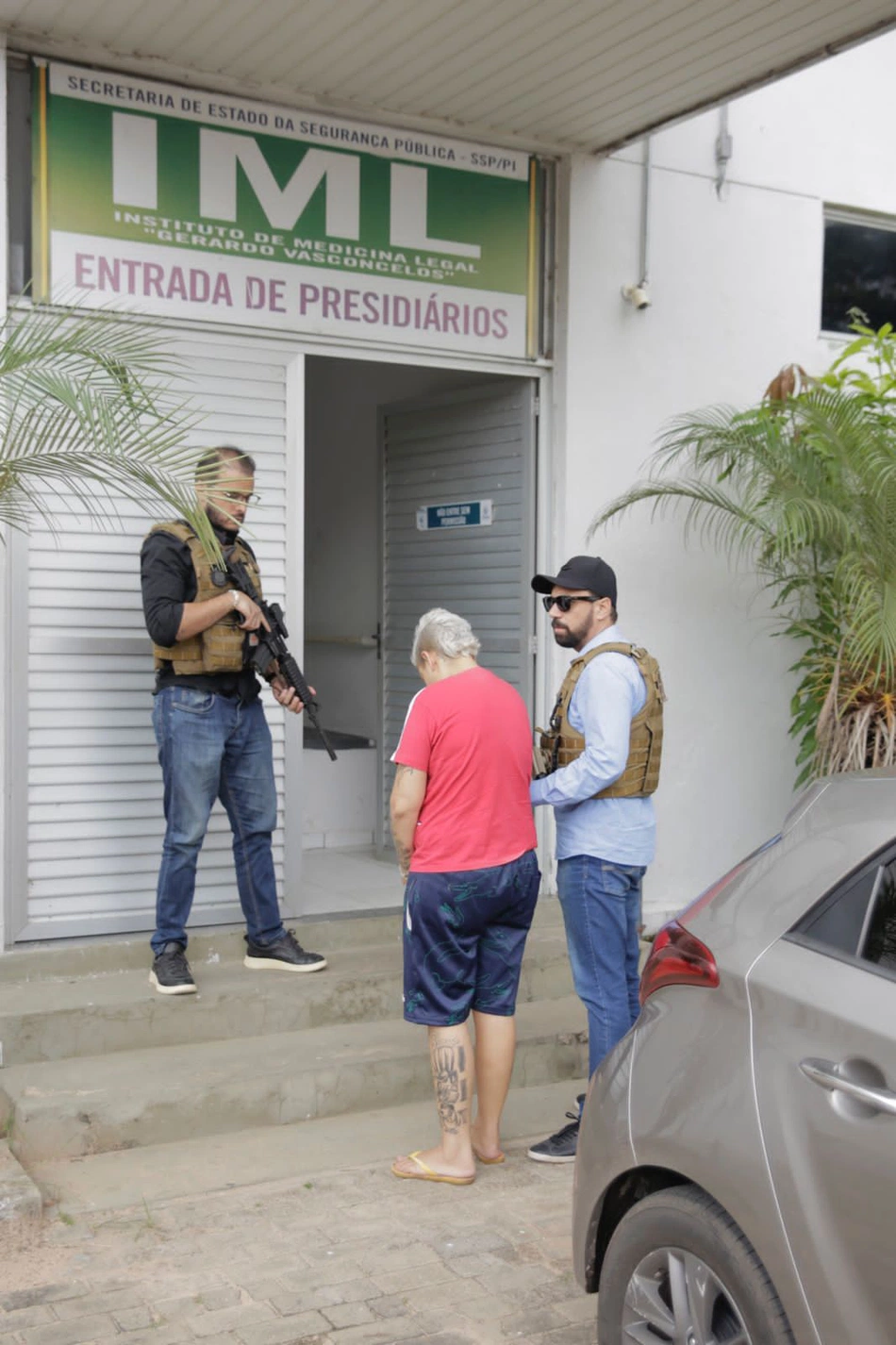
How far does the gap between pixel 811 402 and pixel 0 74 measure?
3.72m

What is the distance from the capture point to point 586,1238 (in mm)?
3281

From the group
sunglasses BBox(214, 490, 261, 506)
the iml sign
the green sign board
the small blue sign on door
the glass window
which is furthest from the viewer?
the glass window

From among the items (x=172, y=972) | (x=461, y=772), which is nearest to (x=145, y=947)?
(x=172, y=972)

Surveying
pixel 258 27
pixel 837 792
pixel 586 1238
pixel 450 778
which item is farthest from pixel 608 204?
pixel 586 1238

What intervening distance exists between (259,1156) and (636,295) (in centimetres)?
455

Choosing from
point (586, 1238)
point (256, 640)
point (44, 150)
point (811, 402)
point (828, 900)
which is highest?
point (44, 150)

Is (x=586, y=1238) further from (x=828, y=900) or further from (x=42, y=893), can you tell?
(x=42, y=893)

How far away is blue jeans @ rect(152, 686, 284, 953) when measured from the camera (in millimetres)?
5547

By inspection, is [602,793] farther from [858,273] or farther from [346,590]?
[858,273]

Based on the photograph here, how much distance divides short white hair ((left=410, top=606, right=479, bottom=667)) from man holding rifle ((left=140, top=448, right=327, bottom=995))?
3.63 feet

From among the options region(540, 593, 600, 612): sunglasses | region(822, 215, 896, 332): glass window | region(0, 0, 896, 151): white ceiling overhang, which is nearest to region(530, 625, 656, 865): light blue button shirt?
region(540, 593, 600, 612): sunglasses

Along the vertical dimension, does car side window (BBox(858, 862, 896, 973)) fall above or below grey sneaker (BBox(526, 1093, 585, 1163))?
above

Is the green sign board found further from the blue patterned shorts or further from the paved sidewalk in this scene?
the paved sidewalk

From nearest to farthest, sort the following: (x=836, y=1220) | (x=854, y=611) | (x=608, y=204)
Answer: (x=836, y=1220), (x=854, y=611), (x=608, y=204)
